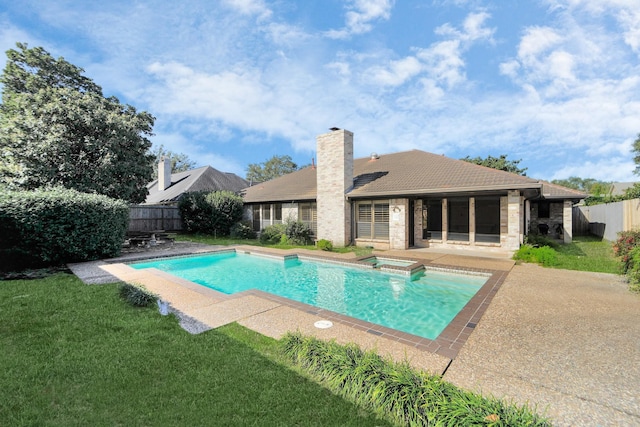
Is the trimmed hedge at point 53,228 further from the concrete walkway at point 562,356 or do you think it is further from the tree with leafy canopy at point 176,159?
the tree with leafy canopy at point 176,159

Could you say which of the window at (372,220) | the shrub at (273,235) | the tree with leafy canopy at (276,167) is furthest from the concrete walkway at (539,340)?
the tree with leafy canopy at (276,167)

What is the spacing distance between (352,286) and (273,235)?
902 cm

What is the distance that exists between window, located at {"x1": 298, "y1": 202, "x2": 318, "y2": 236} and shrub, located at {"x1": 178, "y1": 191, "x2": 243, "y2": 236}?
17.8 feet

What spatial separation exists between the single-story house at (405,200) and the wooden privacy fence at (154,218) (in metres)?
9.01

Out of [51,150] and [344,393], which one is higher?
[51,150]

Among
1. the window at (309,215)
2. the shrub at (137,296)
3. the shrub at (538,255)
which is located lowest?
the shrub at (137,296)

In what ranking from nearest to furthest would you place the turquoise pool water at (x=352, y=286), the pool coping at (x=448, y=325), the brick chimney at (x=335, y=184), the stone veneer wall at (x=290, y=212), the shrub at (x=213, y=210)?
the pool coping at (x=448, y=325), the turquoise pool water at (x=352, y=286), the brick chimney at (x=335, y=184), the stone veneer wall at (x=290, y=212), the shrub at (x=213, y=210)

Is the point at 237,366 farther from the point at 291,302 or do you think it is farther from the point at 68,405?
the point at 291,302

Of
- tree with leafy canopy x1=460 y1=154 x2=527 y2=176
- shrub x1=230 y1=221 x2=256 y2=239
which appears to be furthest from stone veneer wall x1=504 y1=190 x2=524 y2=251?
tree with leafy canopy x1=460 y1=154 x2=527 y2=176

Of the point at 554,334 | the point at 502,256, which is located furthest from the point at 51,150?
the point at 502,256

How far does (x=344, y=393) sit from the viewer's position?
9.92ft

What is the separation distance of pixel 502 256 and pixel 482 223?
33.1ft

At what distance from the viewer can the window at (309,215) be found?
17.3 metres

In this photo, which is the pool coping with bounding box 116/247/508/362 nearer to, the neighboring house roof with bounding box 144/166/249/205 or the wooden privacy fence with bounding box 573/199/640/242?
the wooden privacy fence with bounding box 573/199/640/242
